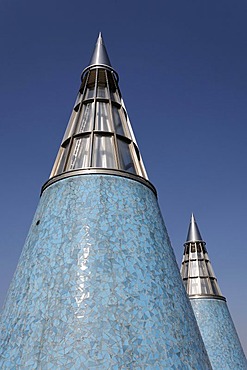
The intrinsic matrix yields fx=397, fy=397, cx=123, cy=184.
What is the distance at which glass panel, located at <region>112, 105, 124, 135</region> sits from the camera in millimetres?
7860

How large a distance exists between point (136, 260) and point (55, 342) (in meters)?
1.57

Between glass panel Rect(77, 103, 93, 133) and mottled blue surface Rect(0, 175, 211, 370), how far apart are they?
146 centimetres

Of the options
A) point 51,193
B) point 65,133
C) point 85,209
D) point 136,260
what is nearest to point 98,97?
point 65,133

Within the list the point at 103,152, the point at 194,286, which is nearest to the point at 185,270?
the point at 194,286

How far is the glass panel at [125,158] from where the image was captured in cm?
719

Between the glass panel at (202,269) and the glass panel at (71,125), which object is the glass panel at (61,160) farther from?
the glass panel at (202,269)

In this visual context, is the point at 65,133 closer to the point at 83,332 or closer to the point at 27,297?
the point at 27,297

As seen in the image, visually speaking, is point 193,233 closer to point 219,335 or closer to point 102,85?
point 219,335

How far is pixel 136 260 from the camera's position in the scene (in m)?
5.73

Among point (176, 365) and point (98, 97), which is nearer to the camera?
point (176, 365)

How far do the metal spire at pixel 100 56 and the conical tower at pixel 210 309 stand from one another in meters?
8.68

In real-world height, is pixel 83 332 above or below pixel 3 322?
below

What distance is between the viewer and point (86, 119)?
7961 millimetres

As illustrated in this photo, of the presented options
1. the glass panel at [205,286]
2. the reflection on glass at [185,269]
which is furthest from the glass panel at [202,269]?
the reflection on glass at [185,269]
